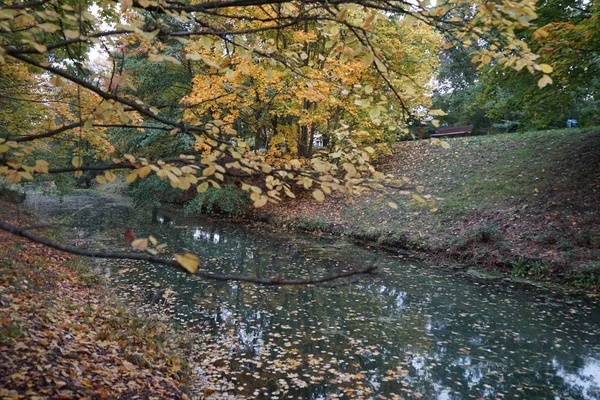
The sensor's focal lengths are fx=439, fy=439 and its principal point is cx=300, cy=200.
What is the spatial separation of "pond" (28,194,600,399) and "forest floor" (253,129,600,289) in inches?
44.5

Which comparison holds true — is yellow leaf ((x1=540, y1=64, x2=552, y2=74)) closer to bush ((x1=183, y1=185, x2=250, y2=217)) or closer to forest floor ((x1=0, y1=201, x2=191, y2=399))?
forest floor ((x1=0, y1=201, x2=191, y2=399))

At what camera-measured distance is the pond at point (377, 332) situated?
4.90 m

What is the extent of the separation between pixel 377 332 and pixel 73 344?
4002 mm

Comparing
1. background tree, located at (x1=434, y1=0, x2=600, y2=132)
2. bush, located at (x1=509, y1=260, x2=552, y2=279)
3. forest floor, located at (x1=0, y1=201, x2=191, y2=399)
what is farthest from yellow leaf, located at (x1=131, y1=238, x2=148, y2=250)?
bush, located at (x1=509, y1=260, x2=552, y2=279)

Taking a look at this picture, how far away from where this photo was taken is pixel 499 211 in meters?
12.0

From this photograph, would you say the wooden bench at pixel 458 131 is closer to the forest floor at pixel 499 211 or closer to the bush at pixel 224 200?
the forest floor at pixel 499 211

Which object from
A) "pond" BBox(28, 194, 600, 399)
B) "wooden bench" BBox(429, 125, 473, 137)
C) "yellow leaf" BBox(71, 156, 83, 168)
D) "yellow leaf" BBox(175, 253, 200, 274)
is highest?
"wooden bench" BBox(429, 125, 473, 137)

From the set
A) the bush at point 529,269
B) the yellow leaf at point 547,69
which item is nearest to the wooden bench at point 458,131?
the bush at point 529,269

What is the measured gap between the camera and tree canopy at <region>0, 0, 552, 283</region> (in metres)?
2.52

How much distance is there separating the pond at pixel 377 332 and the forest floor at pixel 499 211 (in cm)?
113

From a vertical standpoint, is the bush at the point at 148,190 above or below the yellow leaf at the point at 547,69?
below

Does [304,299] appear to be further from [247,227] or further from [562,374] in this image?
[247,227]

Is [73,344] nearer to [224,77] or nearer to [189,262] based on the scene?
[189,262]

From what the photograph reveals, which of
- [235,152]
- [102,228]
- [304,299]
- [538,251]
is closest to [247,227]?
[102,228]
